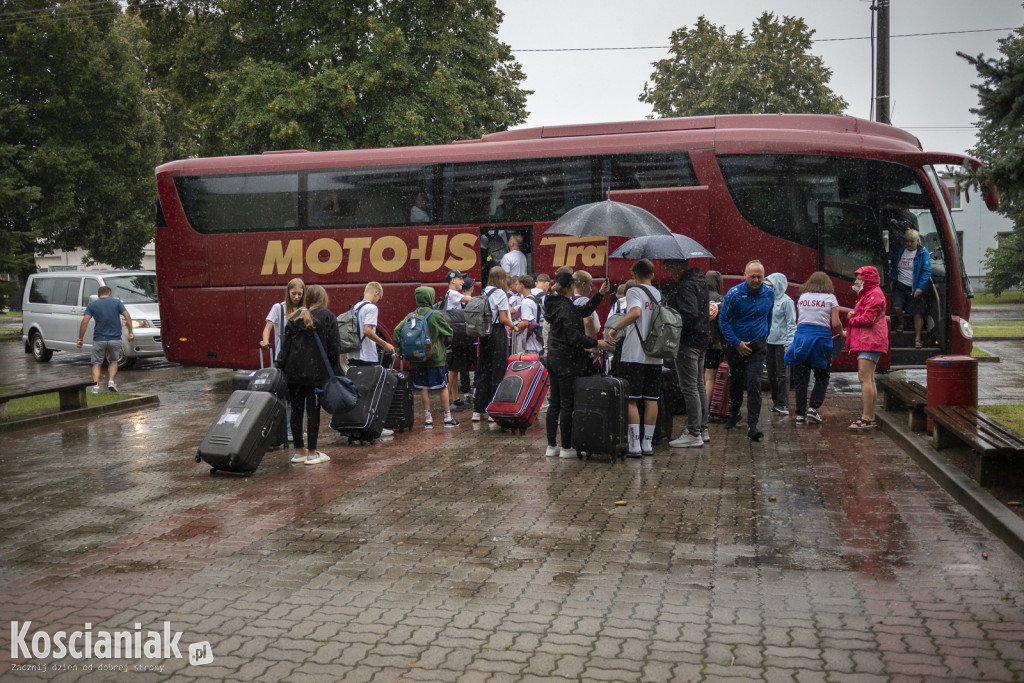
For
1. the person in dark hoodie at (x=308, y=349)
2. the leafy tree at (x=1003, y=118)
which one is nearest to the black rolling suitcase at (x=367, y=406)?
the person in dark hoodie at (x=308, y=349)

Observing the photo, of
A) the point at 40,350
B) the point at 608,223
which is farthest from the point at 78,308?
the point at 608,223

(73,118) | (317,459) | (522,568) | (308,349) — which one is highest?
(73,118)

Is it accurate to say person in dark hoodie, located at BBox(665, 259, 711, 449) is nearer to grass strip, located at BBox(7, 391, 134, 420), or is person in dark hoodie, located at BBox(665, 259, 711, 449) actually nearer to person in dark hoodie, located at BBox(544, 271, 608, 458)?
person in dark hoodie, located at BBox(544, 271, 608, 458)

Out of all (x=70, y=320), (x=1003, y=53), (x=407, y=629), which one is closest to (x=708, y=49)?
(x=70, y=320)

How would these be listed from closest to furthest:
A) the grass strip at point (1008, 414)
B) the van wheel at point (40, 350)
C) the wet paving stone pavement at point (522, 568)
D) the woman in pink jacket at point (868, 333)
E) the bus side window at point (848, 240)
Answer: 1. the wet paving stone pavement at point (522, 568)
2. the grass strip at point (1008, 414)
3. the woman in pink jacket at point (868, 333)
4. the bus side window at point (848, 240)
5. the van wheel at point (40, 350)

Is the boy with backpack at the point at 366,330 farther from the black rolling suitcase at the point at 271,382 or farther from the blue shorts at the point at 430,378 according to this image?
the black rolling suitcase at the point at 271,382

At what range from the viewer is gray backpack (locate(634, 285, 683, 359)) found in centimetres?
912

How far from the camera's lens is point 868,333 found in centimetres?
1058

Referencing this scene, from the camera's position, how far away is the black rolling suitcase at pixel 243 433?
880 cm

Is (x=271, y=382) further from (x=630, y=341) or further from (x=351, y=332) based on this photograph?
(x=630, y=341)

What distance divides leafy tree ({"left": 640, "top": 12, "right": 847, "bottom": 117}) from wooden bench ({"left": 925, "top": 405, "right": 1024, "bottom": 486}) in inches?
1644

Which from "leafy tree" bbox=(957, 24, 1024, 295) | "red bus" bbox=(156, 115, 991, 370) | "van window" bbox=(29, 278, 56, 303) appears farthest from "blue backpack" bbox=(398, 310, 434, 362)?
"van window" bbox=(29, 278, 56, 303)

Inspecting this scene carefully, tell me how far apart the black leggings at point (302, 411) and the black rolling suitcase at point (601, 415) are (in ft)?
8.12

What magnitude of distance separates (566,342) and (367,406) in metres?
2.50
